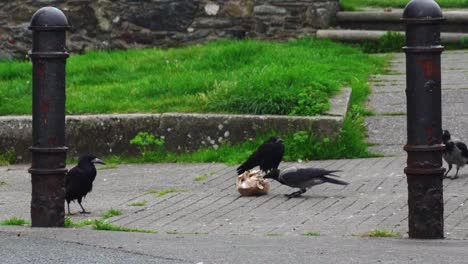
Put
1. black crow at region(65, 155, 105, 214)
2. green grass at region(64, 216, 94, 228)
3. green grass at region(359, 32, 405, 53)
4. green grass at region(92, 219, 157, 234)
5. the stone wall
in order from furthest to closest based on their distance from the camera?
green grass at region(359, 32, 405, 53), the stone wall, black crow at region(65, 155, 105, 214), green grass at region(64, 216, 94, 228), green grass at region(92, 219, 157, 234)

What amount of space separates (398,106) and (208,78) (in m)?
1.98

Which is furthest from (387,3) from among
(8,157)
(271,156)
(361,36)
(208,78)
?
(271,156)

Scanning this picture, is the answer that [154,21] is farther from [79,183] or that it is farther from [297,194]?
[79,183]

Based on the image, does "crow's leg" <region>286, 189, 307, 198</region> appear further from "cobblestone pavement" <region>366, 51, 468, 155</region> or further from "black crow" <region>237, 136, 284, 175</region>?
"cobblestone pavement" <region>366, 51, 468, 155</region>

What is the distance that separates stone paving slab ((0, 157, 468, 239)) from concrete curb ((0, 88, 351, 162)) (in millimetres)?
397

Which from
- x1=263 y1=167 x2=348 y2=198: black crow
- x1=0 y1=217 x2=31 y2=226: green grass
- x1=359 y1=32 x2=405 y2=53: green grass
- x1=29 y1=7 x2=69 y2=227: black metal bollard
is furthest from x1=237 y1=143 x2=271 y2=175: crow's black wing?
x1=359 y1=32 x2=405 y2=53: green grass

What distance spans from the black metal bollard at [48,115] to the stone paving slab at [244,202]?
654 mm

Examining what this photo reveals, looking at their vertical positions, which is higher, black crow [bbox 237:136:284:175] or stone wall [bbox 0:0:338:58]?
stone wall [bbox 0:0:338:58]

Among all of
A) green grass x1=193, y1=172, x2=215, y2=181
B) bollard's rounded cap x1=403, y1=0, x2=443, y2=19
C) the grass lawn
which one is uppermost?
bollard's rounded cap x1=403, y1=0, x2=443, y2=19

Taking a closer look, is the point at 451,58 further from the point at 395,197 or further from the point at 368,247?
the point at 368,247

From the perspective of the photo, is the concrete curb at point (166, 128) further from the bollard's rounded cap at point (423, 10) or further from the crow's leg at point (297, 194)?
Result: the bollard's rounded cap at point (423, 10)

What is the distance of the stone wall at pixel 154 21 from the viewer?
15.6 m

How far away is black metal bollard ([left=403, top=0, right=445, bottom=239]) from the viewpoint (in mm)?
6605

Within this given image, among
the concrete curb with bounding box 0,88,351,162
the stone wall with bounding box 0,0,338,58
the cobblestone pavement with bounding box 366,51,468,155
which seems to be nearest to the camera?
the concrete curb with bounding box 0,88,351,162
